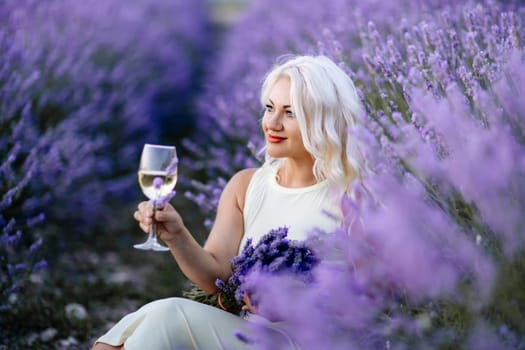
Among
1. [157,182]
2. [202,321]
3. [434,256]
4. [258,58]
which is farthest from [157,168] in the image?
[258,58]

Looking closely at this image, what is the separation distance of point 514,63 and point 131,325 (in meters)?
1.27

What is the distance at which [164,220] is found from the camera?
1749mm

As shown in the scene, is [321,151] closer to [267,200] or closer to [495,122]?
[267,200]

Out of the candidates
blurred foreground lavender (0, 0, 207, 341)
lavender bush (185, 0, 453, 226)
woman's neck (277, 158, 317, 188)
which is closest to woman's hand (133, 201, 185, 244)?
woman's neck (277, 158, 317, 188)

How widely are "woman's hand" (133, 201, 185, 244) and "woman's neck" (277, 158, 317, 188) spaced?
443mm

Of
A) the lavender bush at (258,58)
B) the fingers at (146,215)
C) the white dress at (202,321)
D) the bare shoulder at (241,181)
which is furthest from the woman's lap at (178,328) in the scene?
the lavender bush at (258,58)

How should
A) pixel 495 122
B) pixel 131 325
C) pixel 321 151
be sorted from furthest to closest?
1. pixel 321 151
2. pixel 131 325
3. pixel 495 122

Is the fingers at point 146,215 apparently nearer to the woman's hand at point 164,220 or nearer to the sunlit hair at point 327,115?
the woman's hand at point 164,220

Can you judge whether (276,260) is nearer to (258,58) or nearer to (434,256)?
(434,256)

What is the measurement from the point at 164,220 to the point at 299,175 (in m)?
0.52

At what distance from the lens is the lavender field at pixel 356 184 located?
118 centimetres

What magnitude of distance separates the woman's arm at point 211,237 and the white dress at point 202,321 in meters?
0.11

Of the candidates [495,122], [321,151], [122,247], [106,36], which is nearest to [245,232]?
→ [321,151]

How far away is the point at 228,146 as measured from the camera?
4.42 meters
